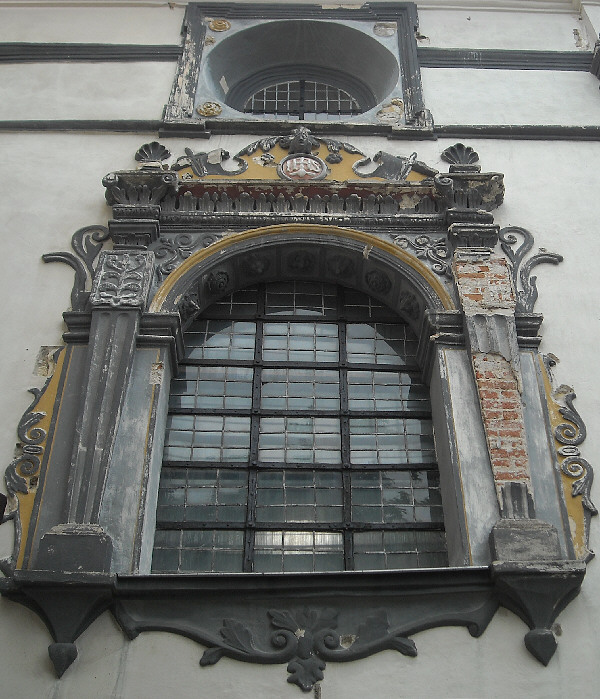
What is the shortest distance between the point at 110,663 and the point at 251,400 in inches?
100

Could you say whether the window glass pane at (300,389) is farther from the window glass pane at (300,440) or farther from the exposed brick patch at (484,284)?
the exposed brick patch at (484,284)

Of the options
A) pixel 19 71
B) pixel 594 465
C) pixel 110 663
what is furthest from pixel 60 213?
pixel 594 465

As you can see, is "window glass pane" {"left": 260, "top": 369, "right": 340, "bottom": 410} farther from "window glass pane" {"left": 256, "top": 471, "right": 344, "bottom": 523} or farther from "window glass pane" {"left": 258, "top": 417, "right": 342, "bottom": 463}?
"window glass pane" {"left": 256, "top": 471, "right": 344, "bottom": 523}

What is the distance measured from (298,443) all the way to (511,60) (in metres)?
5.63

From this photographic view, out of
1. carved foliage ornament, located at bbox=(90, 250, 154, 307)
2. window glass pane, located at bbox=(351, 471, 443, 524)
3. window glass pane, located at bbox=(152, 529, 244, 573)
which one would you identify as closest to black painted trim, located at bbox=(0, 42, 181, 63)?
carved foliage ornament, located at bbox=(90, 250, 154, 307)

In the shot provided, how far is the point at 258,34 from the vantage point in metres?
11.5

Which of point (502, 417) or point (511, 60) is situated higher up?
point (511, 60)

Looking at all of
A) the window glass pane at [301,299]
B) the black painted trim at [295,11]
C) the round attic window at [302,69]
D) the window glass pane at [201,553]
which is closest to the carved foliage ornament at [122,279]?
the window glass pane at [301,299]

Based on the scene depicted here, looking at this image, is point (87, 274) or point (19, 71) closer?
point (87, 274)

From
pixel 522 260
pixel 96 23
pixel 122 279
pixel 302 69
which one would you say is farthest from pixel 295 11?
pixel 122 279

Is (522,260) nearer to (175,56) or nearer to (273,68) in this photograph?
(273,68)

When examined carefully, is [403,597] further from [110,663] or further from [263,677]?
[110,663]

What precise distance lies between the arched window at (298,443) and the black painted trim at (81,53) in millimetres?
3595

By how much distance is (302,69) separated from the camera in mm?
11664
